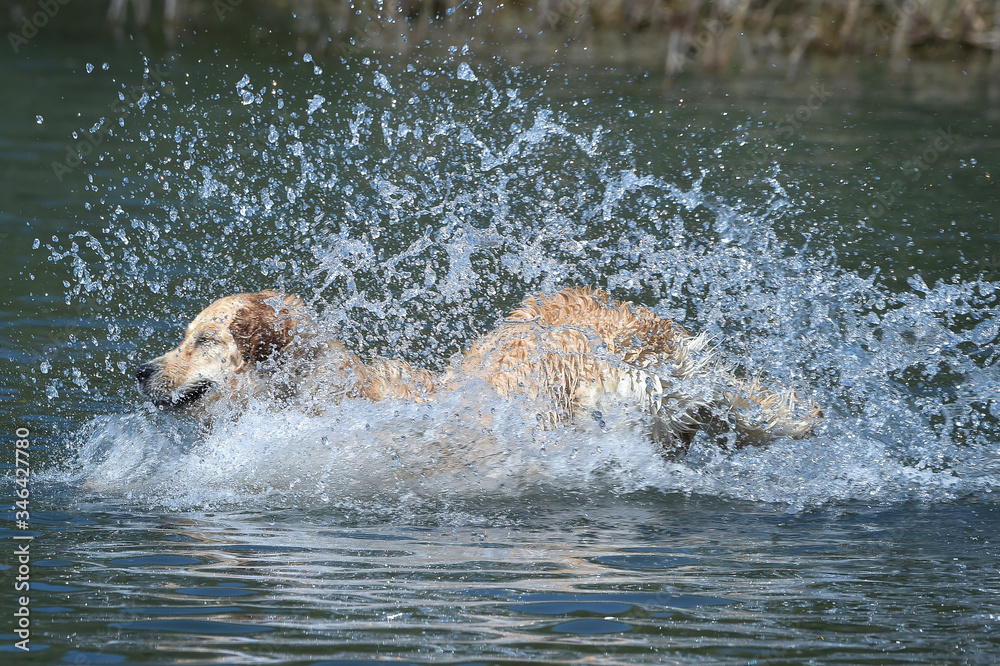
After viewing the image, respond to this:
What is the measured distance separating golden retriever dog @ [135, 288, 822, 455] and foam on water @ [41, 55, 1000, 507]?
0.11 metres

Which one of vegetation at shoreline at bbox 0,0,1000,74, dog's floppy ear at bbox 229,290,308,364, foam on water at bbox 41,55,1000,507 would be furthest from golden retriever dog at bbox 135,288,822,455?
vegetation at shoreline at bbox 0,0,1000,74

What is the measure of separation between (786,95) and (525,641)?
13.6m

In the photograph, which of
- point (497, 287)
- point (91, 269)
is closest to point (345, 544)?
point (497, 287)

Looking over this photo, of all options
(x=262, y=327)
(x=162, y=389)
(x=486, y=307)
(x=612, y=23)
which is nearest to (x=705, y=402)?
(x=262, y=327)

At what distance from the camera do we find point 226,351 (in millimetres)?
5512

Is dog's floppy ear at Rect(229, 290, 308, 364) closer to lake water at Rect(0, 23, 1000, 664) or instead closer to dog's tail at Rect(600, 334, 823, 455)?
lake water at Rect(0, 23, 1000, 664)

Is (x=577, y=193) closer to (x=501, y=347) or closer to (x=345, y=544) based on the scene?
(x=501, y=347)

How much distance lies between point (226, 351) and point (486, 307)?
2.83 meters

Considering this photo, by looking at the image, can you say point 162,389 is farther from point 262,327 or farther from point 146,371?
point 262,327

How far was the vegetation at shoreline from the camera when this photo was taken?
19281mm

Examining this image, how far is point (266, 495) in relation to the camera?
5.28 meters

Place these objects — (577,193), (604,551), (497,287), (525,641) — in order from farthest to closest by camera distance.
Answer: (577,193)
(497,287)
(604,551)
(525,641)

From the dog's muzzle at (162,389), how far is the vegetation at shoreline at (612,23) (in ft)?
44.3

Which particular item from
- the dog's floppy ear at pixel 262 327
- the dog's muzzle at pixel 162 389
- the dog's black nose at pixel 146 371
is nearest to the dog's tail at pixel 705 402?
the dog's floppy ear at pixel 262 327
